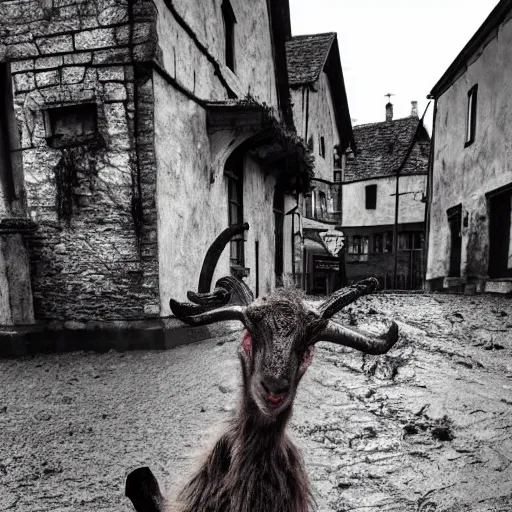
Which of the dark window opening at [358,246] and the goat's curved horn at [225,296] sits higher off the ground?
the goat's curved horn at [225,296]

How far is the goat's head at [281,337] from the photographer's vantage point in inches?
59.7

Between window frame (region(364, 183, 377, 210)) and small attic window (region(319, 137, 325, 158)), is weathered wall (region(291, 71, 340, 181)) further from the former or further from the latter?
window frame (region(364, 183, 377, 210))

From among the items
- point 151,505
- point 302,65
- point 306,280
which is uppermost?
point 302,65

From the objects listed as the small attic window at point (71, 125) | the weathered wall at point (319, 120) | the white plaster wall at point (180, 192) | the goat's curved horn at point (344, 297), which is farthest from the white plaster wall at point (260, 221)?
the weathered wall at point (319, 120)

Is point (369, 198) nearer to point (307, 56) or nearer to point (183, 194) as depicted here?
point (307, 56)

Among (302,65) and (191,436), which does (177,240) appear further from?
(302,65)

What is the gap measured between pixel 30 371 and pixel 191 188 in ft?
11.0

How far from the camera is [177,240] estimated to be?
6195 millimetres

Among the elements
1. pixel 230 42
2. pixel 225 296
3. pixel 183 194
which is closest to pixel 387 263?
pixel 230 42

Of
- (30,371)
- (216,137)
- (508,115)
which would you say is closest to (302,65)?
(508,115)

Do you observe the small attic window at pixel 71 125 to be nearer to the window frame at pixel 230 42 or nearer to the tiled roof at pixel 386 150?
the window frame at pixel 230 42

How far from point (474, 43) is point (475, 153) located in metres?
3.08

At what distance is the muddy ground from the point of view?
107 inches

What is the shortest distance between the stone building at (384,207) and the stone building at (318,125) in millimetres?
3463
